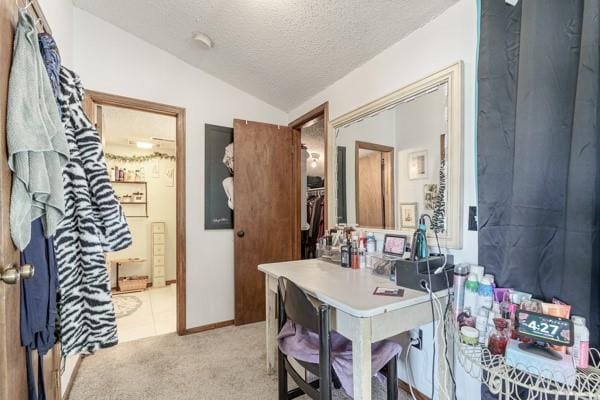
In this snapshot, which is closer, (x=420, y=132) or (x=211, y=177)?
(x=420, y=132)

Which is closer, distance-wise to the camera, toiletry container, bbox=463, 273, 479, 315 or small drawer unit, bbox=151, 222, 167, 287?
toiletry container, bbox=463, 273, 479, 315

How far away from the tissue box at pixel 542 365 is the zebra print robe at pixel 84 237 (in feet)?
4.67

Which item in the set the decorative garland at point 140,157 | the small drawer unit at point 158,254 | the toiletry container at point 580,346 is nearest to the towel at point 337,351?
the toiletry container at point 580,346

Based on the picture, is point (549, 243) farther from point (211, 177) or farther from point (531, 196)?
point (211, 177)

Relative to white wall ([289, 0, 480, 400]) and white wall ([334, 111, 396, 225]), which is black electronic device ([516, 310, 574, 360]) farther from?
white wall ([334, 111, 396, 225])

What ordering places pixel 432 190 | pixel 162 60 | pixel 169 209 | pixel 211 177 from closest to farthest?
pixel 432 190, pixel 162 60, pixel 211 177, pixel 169 209

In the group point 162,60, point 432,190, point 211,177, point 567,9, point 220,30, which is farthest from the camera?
point 211,177

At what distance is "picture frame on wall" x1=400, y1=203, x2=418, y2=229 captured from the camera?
5.67 ft

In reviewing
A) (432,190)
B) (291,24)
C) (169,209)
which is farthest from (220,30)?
(169,209)

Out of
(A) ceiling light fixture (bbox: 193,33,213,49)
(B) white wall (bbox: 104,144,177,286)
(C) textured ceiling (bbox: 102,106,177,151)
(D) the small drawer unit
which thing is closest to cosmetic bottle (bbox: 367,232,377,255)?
(A) ceiling light fixture (bbox: 193,33,213,49)

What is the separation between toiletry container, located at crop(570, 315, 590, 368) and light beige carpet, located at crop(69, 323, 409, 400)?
1148 mm

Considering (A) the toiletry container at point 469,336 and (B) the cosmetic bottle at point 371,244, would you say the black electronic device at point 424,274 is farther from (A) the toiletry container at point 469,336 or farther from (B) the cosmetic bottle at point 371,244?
(B) the cosmetic bottle at point 371,244

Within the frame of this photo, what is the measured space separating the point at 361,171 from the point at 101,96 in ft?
7.00

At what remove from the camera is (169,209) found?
4512 mm
